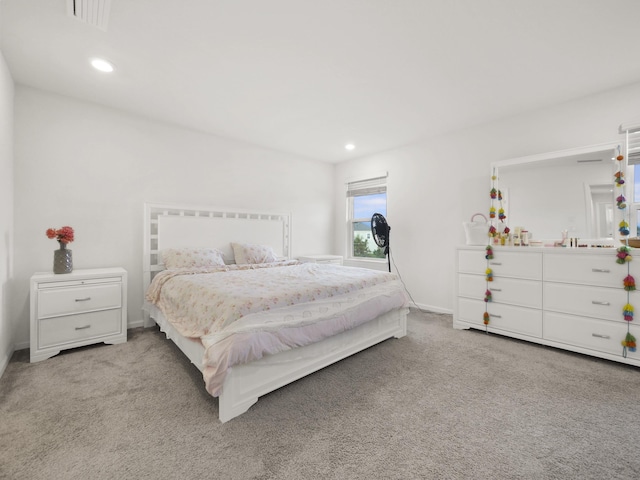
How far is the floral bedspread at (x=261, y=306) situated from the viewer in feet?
5.55

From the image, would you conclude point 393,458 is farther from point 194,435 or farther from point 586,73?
point 586,73

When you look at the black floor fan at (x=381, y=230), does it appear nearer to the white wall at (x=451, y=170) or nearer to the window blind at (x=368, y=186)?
the white wall at (x=451, y=170)

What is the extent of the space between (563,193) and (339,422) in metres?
3.28

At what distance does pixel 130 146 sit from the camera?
3342 millimetres

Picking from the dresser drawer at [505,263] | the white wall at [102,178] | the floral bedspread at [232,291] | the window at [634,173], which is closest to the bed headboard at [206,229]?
the white wall at [102,178]

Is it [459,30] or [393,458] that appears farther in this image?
[459,30]

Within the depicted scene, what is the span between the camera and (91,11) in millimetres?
1819

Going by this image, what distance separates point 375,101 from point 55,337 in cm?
384

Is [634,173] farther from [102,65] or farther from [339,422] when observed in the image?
[102,65]

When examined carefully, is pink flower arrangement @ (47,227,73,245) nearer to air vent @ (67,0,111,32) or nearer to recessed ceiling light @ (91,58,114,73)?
recessed ceiling light @ (91,58,114,73)

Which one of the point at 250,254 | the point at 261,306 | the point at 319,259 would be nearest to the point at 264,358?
the point at 261,306

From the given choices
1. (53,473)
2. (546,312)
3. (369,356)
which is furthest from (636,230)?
(53,473)

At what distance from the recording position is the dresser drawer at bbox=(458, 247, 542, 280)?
9.30 ft

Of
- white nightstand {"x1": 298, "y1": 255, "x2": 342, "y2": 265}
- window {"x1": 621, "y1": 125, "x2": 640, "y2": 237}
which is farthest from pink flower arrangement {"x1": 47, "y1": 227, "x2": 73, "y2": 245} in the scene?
window {"x1": 621, "y1": 125, "x2": 640, "y2": 237}
